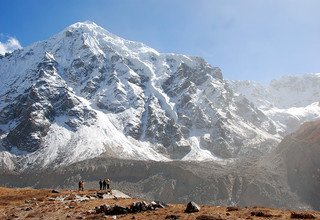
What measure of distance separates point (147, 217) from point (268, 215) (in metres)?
8.87

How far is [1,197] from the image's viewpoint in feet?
167

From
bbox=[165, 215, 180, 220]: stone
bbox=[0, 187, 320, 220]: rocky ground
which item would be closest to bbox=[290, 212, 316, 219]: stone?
bbox=[0, 187, 320, 220]: rocky ground

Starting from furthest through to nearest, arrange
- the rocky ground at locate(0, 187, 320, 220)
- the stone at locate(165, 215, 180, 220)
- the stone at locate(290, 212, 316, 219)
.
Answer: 1. the rocky ground at locate(0, 187, 320, 220)
2. the stone at locate(165, 215, 180, 220)
3. the stone at locate(290, 212, 316, 219)

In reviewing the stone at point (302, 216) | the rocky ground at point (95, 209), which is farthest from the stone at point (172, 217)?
the stone at point (302, 216)

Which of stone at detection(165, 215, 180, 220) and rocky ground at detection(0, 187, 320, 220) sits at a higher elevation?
rocky ground at detection(0, 187, 320, 220)

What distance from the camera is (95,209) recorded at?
122 ft

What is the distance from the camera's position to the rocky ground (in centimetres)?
3247

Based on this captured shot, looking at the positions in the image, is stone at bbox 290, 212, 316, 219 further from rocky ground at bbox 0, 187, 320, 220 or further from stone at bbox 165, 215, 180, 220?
stone at bbox 165, 215, 180, 220

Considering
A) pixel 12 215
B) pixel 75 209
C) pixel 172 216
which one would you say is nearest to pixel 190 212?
pixel 172 216

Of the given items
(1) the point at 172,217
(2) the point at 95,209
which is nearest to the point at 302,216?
(1) the point at 172,217

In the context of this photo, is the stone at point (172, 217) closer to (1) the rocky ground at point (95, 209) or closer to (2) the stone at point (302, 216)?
(1) the rocky ground at point (95, 209)

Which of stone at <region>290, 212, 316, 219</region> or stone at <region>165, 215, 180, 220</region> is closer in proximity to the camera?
stone at <region>290, 212, 316, 219</region>

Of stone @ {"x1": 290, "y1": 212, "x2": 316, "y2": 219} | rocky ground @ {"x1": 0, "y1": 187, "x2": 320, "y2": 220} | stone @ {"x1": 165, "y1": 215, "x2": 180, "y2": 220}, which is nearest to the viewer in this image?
stone @ {"x1": 290, "y1": 212, "x2": 316, "y2": 219}

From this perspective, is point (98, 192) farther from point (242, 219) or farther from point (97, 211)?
point (242, 219)
